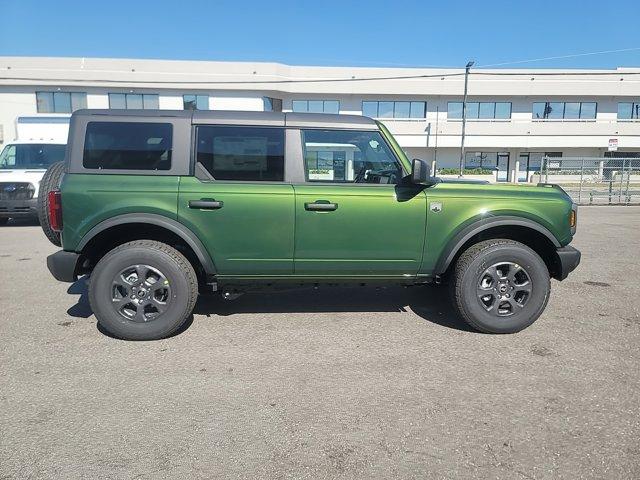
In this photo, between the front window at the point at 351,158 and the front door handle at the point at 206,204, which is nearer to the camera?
the front door handle at the point at 206,204

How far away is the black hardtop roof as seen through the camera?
3834mm

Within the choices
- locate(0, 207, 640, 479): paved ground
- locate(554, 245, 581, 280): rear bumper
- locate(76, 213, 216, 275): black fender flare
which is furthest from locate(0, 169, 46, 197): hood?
locate(554, 245, 581, 280): rear bumper

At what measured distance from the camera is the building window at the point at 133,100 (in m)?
33.8

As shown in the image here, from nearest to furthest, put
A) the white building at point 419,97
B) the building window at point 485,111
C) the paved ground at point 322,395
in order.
A: the paved ground at point 322,395 < the white building at point 419,97 < the building window at point 485,111

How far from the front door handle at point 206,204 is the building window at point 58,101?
35.6m

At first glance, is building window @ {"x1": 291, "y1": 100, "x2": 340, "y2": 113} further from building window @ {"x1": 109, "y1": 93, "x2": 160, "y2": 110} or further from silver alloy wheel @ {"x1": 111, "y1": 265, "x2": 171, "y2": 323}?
silver alloy wheel @ {"x1": 111, "y1": 265, "x2": 171, "y2": 323}

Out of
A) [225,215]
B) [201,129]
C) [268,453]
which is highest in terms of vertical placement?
[201,129]

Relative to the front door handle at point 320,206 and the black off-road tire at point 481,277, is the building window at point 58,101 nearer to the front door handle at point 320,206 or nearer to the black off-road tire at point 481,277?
the front door handle at point 320,206

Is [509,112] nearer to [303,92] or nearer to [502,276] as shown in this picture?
[303,92]

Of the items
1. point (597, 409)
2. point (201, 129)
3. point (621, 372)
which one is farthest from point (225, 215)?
point (621, 372)

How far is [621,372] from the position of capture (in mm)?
3244

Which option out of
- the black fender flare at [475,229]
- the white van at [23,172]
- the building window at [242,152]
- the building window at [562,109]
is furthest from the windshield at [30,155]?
the building window at [562,109]

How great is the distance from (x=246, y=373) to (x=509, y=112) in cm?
4083

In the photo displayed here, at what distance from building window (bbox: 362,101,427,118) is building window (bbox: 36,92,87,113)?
2276 cm
